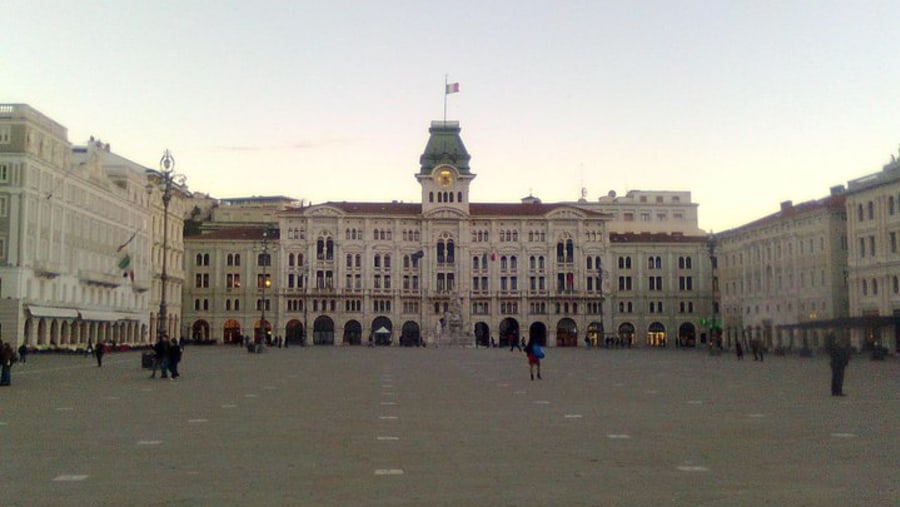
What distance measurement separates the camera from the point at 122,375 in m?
40.4

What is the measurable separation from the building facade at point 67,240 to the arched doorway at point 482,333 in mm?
43640

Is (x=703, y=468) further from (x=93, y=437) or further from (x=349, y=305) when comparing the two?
(x=349, y=305)

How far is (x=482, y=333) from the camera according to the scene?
422ft

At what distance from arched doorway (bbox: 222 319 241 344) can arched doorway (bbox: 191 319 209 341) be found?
231 cm

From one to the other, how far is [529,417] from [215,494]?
1066 centimetres

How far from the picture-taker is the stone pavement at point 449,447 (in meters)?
11.5

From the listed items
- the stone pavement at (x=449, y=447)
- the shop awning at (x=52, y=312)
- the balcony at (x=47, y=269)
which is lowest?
the stone pavement at (x=449, y=447)

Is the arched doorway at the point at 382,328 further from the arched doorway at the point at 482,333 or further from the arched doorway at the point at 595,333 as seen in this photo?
the arched doorway at the point at 595,333

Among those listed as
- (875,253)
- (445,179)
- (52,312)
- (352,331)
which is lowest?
(352,331)

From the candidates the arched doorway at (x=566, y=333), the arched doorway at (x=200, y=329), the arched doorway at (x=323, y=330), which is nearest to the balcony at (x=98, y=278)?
the arched doorway at (x=200, y=329)

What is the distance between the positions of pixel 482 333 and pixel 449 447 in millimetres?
113161

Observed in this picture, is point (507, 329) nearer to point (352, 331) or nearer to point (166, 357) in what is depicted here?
point (352, 331)

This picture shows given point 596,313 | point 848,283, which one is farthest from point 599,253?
point 848,283

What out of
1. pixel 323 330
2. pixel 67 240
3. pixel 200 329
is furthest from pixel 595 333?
pixel 67 240
